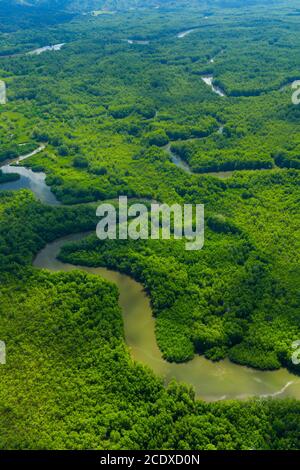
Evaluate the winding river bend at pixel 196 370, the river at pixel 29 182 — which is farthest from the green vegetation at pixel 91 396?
the river at pixel 29 182

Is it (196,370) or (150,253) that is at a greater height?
(150,253)

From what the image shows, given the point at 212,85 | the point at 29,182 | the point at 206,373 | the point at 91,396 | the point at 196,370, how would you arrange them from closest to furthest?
1. the point at 91,396
2. the point at 206,373
3. the point at 196,370
4. the point at 29,182
5. the point at 212,85

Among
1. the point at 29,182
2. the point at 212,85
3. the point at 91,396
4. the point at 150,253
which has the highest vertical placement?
the point at 212,85

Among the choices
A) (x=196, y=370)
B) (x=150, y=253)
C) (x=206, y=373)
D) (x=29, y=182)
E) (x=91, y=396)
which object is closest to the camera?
(x=91, y=396)

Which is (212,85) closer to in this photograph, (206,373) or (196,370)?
(196,370)

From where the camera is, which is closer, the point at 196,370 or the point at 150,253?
the point at 196,370

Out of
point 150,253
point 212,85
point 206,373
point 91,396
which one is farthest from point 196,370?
point 212,85

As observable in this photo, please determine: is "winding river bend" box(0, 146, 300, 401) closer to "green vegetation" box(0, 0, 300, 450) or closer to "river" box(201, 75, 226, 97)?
"green vegetation" box(0, 0, 300, 450)

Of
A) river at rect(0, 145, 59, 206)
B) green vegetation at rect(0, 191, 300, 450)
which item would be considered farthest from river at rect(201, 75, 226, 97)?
green vegetation at rect(0, 191, 300, 450)

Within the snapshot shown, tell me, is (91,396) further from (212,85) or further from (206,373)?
(212,85)

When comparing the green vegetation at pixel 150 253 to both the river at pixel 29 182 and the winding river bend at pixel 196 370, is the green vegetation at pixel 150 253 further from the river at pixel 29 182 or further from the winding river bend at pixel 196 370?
the river at pixel 29 182
